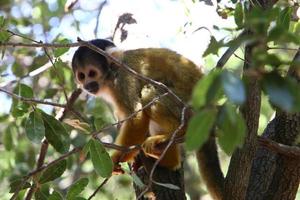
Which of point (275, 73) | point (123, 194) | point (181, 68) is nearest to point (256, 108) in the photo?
point (181, 68)

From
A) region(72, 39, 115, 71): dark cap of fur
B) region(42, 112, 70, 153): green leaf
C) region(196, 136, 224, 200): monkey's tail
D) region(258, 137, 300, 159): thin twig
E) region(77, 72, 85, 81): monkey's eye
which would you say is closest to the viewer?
region(42, 112, 70, 153): green leaf

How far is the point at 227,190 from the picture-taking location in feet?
11.3

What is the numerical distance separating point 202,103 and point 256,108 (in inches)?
75.3

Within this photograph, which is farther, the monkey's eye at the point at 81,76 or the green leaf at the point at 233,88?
the monkey's eye at the point at 81,76

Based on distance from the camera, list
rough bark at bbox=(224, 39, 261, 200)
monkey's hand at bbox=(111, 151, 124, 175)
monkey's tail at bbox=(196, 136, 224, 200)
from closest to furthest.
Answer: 1. rough bark at bbox=(224, 39, 261, 200)
2. monkey's hand at bbox=(111, 151, 124, 175)
3. monkey's tail at bbox=(196, 136, 224, 200)

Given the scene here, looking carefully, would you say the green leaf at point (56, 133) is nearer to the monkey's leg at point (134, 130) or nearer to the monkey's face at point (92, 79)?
the monkey's leg at point (134, 130)

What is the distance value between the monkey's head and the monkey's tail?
1.08m

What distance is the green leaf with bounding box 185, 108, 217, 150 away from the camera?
4.57 feet

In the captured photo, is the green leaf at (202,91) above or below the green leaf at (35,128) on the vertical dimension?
above

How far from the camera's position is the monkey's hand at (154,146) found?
3947 millimetres

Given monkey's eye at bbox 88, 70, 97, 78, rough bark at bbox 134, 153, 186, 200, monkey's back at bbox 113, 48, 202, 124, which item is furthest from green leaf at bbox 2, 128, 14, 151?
rough bark at bbox 134, 153, 186, 200

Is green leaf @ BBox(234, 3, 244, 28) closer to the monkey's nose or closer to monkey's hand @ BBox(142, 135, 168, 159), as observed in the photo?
monkey's hand @ BBox(142, 135, 168, 159)

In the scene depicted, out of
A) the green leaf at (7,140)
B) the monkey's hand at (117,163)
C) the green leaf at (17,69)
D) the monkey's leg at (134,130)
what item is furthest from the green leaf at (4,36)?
the green leaf at (17,69)

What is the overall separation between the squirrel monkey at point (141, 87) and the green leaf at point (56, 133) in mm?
990
